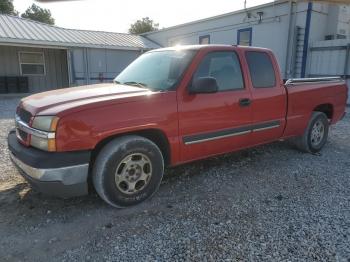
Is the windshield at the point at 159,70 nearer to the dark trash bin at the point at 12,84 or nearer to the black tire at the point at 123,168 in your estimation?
the black tire at the point at 123,168

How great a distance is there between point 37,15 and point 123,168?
183 ft

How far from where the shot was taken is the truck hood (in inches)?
118

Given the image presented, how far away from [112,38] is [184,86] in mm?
17357

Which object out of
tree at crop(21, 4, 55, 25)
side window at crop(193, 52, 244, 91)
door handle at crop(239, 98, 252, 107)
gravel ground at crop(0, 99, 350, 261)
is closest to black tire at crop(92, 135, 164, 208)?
A: gravel ground at crop(0, 99, 350, 261)

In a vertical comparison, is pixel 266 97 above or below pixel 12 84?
above

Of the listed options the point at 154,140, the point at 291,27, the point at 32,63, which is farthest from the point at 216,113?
the point at 32,63

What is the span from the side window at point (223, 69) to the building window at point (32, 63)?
15.5 m

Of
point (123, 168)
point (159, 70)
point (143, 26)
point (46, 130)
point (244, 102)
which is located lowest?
point (123, 168)

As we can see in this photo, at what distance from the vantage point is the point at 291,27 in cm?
1233

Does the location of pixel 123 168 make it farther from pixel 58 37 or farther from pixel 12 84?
pixel 58 37

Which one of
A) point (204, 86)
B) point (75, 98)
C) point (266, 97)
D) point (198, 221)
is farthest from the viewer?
point (266, 97)

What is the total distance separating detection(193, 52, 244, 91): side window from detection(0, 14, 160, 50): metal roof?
13.1 meters

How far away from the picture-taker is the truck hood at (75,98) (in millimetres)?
3007

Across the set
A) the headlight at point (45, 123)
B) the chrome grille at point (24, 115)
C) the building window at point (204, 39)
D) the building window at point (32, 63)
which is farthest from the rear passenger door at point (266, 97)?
the building window at point (32, 63)
